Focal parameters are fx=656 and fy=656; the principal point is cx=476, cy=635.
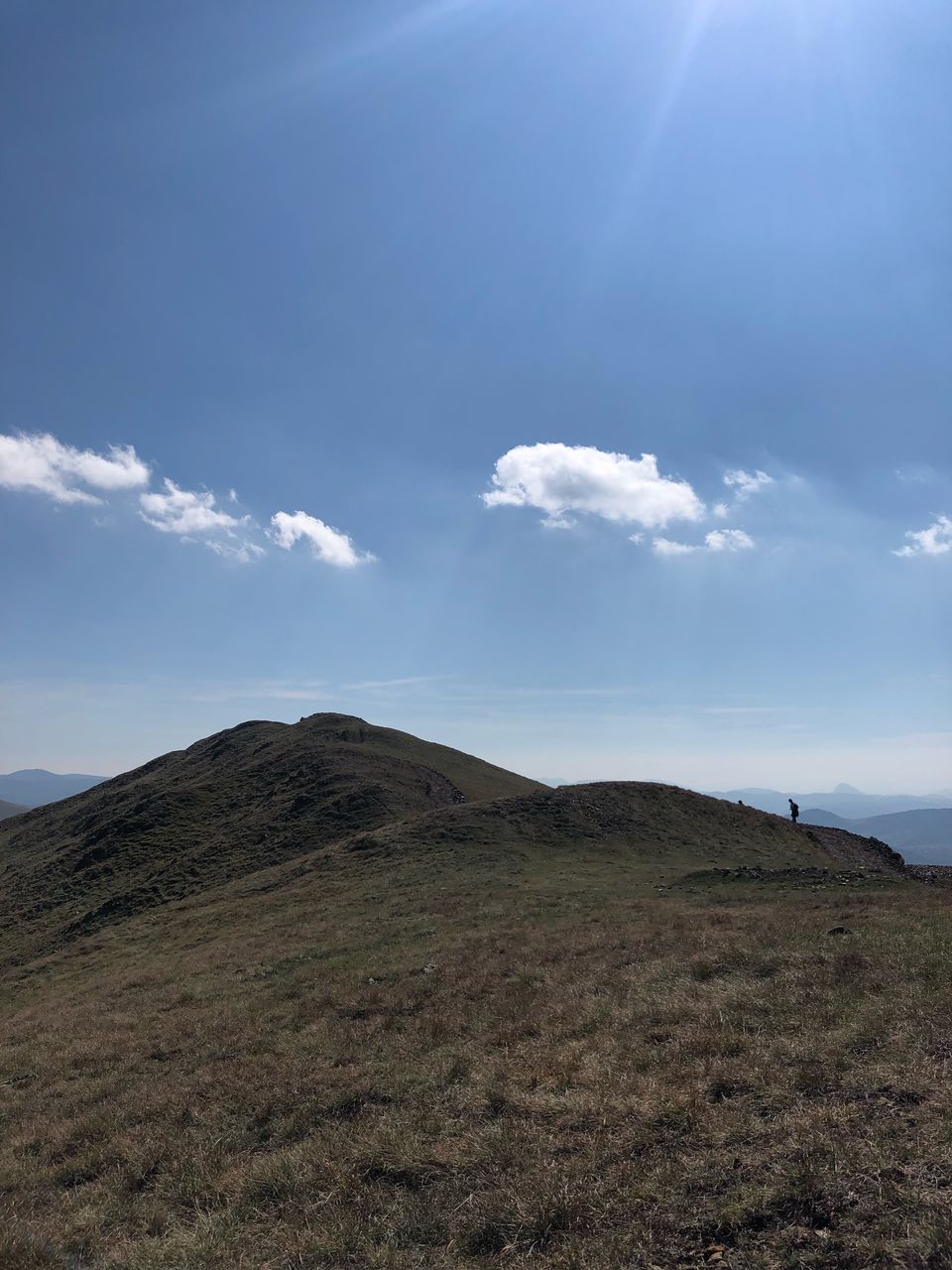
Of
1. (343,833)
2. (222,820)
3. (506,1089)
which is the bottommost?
(506,1089)

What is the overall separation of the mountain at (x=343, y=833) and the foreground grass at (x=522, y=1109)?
812 inches

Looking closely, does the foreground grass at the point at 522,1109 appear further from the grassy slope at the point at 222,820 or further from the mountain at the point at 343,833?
the grassy slope at the point at 222,820

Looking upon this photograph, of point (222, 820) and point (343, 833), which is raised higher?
point (222, 820)

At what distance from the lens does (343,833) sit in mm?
51625

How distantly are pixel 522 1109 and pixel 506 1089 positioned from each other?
0.77 m

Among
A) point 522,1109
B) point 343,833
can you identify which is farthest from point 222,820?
point 522,1109

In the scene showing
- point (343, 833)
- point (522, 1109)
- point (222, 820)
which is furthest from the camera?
point (222, 820)

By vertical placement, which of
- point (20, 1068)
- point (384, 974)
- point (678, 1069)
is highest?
point (678, 1069)

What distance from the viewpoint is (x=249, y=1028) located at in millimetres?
16234

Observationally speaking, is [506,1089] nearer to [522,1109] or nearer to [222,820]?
[522,1109]

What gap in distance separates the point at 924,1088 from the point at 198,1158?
10.2m

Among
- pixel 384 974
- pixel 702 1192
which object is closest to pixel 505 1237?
pixel 702 1192

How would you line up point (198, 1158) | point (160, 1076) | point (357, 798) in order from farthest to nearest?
point (357, 798) < point (160, 1076) < point (198, 1158)

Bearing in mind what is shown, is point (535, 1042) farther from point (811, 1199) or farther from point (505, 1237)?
point (811, 1199)
